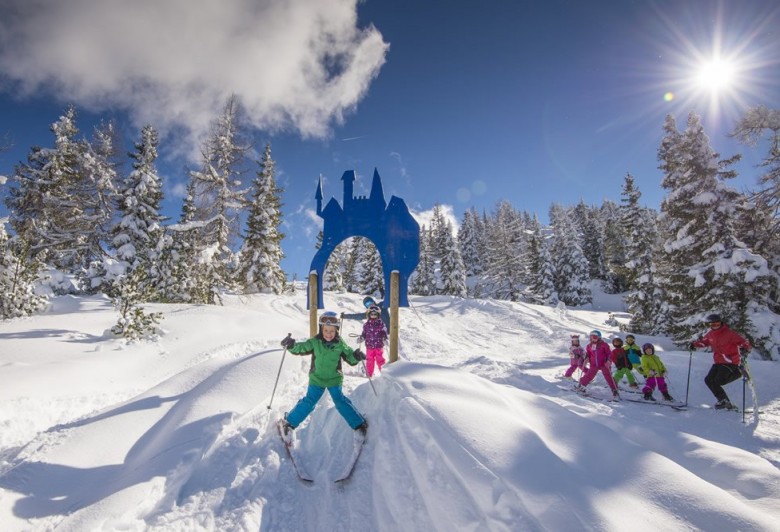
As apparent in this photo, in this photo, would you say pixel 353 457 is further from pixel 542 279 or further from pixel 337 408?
pixel 542 279

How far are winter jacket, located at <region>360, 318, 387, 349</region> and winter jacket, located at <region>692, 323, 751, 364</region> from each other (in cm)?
758

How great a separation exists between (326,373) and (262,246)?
20.5m

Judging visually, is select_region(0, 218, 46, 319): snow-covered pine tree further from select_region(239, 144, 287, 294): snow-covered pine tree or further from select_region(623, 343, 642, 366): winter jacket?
select_region(623, 343, 642, 366): winter jacket

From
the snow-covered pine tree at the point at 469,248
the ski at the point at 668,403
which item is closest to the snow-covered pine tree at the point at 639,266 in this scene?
the ski at the point at 668,403

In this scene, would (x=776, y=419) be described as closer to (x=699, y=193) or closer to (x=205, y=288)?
(x=699, y=193)

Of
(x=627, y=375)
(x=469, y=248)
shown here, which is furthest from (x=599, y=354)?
(x=469, y=248)

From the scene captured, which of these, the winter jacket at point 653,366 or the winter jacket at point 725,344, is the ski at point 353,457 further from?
the winter jacket at point 725,344

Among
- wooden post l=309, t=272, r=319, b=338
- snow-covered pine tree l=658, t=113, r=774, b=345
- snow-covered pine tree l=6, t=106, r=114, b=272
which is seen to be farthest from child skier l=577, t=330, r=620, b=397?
snow-covered pine tree l=6, t=106, r=114, b=272

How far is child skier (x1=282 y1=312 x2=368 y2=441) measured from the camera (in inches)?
197

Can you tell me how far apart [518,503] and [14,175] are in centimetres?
3154

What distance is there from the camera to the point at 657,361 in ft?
27.7

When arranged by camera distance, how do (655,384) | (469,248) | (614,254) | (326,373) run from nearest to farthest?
(326,373)
(655,384)
(614,254)
(469,248)

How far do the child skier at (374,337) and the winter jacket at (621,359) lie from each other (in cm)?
621

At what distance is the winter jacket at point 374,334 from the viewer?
30.3 ft
